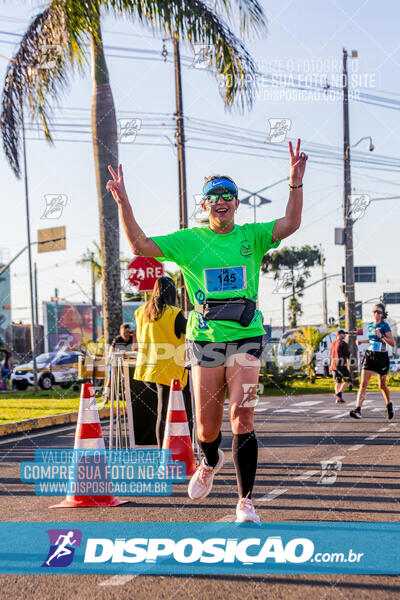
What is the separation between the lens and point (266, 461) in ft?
25.8

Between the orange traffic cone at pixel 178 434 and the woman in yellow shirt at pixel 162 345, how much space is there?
9.8 inches

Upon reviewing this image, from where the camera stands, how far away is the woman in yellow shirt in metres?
7.25

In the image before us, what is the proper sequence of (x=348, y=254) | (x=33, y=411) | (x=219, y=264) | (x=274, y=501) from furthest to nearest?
1. (x=348, y=254)
2. (x=33, y=411)
3. (x=274, y=501)
4. (x=219, y=264)

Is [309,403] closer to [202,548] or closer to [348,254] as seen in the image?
[348,254]

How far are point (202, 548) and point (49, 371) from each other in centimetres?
2631

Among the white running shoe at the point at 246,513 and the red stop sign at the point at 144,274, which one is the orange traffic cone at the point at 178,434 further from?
the red stop sign at the point at 144,274

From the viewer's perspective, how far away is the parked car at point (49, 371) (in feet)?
97.7

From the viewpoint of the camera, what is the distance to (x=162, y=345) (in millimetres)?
7355

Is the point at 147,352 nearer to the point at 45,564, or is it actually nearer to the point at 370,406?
the point at 45,564

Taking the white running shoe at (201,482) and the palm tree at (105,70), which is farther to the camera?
the palm tree at (105,70)

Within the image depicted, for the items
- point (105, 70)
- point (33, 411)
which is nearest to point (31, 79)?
point (105, 70)

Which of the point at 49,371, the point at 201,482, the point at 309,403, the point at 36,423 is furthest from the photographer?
the point at 49,371

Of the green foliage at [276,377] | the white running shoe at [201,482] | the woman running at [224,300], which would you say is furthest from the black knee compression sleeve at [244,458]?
the green foliage at [276,377]

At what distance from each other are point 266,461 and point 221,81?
10.5 meters
